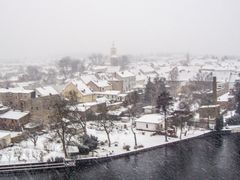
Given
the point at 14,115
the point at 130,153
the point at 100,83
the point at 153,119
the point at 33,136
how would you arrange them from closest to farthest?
the point at 130,153 < the point at 33,136 < the point at 153,119 < the point at 14,115 < the point at 100,83

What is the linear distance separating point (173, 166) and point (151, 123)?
8514 mm

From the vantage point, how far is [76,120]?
32.4 metres

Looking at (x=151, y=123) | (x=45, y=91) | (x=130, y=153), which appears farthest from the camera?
(x=45, y=91)

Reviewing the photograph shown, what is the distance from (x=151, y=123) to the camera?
33.7 metres

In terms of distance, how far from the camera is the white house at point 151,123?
1324 inches

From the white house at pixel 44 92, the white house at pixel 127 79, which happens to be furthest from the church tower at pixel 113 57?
the white house at pixel 44 92

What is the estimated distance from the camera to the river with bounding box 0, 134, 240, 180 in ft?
78.3

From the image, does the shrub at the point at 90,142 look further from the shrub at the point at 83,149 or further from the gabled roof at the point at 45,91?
the gabled roof at the point at 45,91

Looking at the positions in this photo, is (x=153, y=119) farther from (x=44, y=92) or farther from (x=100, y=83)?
(x=100, y=83)

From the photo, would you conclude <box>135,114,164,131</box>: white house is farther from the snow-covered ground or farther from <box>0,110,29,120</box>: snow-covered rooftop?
<box>0,110,29,120</box>: snow-covered rooftop

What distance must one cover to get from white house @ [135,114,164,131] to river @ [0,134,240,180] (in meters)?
3.78

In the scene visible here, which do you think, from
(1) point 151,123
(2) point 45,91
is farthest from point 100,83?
(1) point 151,123

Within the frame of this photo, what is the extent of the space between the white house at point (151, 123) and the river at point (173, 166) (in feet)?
12.4

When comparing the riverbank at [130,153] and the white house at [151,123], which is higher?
the white house at [151,123]
